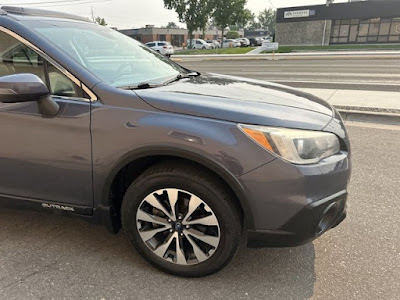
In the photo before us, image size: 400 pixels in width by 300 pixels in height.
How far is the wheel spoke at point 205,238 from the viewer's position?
2222 mm

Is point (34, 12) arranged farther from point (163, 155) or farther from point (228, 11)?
point (228, 11)

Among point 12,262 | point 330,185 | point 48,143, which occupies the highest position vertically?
point 48,143

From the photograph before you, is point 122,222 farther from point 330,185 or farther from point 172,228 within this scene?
point 330,185

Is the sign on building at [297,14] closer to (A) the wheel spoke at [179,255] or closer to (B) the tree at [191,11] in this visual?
(B) the tree at [191,11]

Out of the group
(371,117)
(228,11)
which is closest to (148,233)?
(371,117)

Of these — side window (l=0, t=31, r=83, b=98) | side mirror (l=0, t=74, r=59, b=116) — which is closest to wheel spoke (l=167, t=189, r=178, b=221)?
side window (l=0, t=31, r=83, b=98)

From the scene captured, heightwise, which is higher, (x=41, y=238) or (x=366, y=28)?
(x=366, y=28)

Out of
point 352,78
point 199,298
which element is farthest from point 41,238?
point 352,78

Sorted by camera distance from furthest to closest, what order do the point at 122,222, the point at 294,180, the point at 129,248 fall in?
1. the point at 129,248
2. the point at 122,222
3. the point at 294,180

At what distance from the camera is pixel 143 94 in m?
2.25

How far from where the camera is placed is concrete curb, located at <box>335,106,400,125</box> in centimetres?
611

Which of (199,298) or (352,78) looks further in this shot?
(352,78)

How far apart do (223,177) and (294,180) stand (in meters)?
0.40

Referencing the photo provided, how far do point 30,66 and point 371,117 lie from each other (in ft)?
18.9
